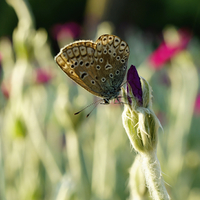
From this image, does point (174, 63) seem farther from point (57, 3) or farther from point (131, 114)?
point (57, 3)

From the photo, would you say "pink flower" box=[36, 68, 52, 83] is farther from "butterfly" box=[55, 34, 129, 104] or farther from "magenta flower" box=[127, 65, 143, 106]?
"magenta flower" box=[127, 65, 143, 106]

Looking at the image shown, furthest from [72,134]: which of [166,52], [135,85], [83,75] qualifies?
[166,52]

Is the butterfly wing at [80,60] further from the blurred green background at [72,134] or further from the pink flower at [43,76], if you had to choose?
the pink flower at [43,76]

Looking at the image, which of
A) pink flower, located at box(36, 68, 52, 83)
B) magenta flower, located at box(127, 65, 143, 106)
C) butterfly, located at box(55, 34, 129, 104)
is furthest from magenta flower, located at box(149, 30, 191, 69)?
magenta flower, located at box(127, 65, 143, 106)

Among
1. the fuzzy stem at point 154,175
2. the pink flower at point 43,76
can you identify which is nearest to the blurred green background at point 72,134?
the pink flower at point 43,76

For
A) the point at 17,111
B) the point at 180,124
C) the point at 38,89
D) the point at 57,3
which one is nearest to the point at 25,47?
the point at 17,111

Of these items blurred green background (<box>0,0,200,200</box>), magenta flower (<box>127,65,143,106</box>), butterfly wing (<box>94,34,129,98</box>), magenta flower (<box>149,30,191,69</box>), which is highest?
butterfly wing (<box>94,34,129,98</box>)

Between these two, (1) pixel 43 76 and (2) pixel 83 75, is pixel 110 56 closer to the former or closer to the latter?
(2) pixel 83 75
